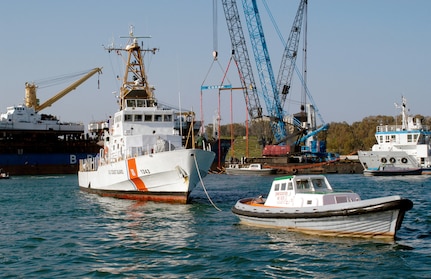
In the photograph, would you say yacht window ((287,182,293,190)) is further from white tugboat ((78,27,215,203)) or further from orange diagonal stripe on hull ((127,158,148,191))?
orange diagonal stripe on hull ((127,158,148,191))

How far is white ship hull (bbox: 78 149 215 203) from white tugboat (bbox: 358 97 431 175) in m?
47.1

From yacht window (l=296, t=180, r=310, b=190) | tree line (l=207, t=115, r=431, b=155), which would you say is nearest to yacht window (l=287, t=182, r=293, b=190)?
yacht window (l=296, t=180, r=310, b=190)

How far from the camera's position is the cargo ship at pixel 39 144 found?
96938mm

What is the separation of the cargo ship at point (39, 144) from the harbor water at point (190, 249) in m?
67.8

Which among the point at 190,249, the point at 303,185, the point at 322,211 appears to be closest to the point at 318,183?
the point at 303,185

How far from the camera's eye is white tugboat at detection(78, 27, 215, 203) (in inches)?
1451

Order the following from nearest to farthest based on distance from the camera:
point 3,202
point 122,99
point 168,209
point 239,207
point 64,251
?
point 64,251 → point 239,207 → point 168,209 → point 3,202 → point 122,99

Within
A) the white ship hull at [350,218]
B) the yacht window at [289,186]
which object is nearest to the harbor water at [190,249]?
the white ship hull at [350,218]

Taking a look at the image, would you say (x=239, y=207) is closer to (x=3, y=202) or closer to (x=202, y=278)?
(x=202, y=278)

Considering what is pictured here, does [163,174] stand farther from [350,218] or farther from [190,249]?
[350,218]

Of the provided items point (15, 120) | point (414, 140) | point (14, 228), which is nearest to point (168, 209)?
point (14, 228)

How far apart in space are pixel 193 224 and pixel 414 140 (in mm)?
63137

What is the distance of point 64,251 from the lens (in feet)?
73.3

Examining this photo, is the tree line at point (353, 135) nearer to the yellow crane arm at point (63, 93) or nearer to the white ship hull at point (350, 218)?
the yellow crane arm at point (63, 93)
